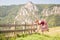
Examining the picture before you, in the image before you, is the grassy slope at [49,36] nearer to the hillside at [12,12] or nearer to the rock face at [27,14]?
the hillside at [12,12]

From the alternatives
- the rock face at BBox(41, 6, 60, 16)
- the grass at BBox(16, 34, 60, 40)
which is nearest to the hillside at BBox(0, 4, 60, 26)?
the rock face at BBox(41, 6, 60, 16)

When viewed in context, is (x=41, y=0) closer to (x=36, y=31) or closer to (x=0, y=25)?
(x=36, y=31)

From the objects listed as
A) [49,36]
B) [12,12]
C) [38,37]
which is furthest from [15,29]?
[49,36]

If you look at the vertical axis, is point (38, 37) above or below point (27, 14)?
below

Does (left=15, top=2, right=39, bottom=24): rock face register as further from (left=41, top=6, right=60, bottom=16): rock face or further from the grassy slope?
the grassy slope

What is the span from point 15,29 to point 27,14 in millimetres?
277

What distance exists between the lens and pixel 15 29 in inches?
108

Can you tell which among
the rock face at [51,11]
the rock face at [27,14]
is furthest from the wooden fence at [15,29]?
the rock face at [51,11]

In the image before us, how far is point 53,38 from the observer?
275 cm

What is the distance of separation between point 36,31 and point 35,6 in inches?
14.3

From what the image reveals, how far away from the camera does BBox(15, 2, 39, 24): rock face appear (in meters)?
2.73

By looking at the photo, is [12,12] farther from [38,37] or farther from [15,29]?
[38,37]

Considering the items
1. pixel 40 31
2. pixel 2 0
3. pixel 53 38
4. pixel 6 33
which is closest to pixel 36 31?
pixel 40 31

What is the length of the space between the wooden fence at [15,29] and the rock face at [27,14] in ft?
0.20
